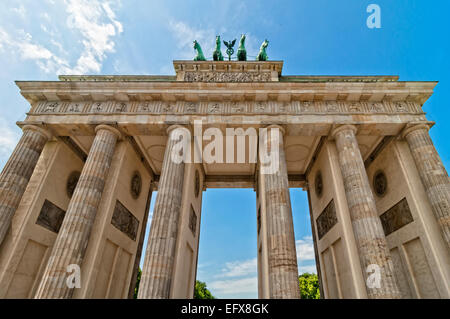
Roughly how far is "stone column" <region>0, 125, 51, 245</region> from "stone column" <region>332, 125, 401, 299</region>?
1527cm

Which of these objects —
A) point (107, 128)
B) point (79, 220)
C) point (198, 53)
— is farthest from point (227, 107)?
point (79, 220)

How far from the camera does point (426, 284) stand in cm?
1020

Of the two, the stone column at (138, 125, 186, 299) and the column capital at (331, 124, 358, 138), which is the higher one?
the column capital at (331, 124, 358, 138)

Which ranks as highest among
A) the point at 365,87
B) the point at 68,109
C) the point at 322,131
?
the point at 365,87

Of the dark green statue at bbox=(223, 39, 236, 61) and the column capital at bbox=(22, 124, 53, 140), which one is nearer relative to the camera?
the column capital at bbox=(22, 124, 53, 140)

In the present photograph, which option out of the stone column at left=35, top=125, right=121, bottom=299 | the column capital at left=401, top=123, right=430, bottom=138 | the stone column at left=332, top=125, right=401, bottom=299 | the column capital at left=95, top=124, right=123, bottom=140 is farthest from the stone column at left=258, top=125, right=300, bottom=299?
the column capital at left=95, top=124, right=123, bottom=140

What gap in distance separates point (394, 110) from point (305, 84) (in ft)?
16.4

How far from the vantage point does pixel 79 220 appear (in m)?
9.89

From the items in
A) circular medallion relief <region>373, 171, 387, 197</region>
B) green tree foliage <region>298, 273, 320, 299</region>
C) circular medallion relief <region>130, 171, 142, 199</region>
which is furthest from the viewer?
green tree foliage <region>298, 273, 320, 299</region>

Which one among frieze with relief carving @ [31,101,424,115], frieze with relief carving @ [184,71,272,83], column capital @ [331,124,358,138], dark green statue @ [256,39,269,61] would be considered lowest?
column capital @ [331,124,358,138]

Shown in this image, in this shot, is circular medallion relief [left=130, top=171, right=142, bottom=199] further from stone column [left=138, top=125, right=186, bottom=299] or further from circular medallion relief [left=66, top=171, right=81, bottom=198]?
stone column [left=138, top=125, right=186, bottom=299]

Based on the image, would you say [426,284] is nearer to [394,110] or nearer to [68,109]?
[394,110]

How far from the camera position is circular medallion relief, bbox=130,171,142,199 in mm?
14405
